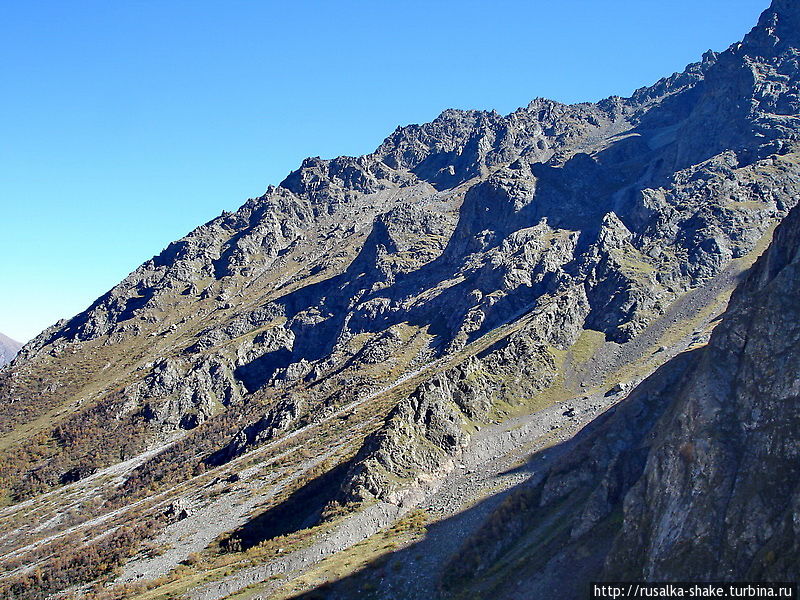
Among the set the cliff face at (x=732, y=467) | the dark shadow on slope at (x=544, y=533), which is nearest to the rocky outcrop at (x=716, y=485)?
the cliff face at (x=732, y=467)

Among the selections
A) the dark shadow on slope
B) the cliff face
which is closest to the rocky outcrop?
the cliff face

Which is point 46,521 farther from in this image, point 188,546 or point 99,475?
point 188,546

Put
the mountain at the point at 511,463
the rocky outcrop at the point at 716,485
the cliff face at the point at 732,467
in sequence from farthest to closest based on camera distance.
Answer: the mountain at the point at 511,463, the rocky outcrop at the point at 716,485, the cliff face at the point at 732,467

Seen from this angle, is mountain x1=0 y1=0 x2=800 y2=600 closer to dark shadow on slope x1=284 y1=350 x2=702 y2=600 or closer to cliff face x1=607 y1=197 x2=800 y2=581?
cliff face x1=607 y1=197 x2=800 y2=581

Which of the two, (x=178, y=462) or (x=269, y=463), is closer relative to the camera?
(x=269, y=463)

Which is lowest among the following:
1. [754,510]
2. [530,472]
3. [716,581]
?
[530,472]

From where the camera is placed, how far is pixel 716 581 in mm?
33688

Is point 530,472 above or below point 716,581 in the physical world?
below

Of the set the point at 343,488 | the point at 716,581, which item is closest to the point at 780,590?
the point at 716,581

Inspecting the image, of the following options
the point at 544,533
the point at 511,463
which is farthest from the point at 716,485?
the point at 511,463

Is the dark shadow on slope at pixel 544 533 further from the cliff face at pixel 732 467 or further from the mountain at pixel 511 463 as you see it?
the cliff face at pixel 732 467

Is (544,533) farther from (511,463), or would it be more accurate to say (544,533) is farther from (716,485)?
(511,463)

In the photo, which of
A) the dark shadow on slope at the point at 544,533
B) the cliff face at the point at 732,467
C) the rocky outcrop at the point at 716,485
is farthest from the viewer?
the dark shadow on slope at the point at 544,533

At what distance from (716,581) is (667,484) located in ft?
26.5
